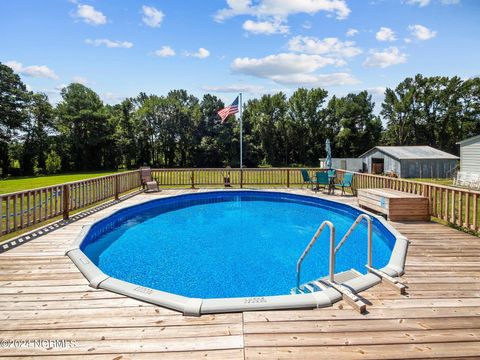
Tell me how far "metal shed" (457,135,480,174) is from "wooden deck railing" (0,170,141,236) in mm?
16488

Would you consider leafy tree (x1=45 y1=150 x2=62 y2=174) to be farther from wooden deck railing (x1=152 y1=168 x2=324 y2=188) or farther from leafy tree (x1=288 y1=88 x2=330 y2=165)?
leafy tree (x1=288 y1=88 x2=330 y2=165)

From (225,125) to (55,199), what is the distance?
26972 millimetres

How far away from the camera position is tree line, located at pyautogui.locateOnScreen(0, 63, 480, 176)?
29.9 metres

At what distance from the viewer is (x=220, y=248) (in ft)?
19.2

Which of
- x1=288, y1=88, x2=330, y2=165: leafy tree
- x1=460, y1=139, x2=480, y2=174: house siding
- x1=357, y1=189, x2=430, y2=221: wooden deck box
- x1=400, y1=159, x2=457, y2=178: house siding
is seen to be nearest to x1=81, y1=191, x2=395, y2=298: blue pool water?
x1=357, y1=189, x2=430, y2=221: wooden deck box

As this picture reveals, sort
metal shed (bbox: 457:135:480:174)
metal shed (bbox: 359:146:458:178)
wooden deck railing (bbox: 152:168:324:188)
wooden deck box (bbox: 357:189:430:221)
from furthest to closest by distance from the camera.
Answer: metal shed (bbox: 359:146:458:178), metal shed (bbox: 457:135:480:174), wooden deck railing (bbox: 152:168:324:188), wooden deck box (bbox: 357:189:430:221)

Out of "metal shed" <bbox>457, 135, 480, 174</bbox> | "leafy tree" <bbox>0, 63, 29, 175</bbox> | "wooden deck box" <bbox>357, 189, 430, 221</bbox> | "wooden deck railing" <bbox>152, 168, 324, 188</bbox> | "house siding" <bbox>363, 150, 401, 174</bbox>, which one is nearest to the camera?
"wooden deck box" <bbox>357, 189, 430, 221</bbox>

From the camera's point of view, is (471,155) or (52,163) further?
(52,163)

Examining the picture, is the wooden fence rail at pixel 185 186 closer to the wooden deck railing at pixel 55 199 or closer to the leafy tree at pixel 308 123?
the wooden deck railing at pixel 55 199

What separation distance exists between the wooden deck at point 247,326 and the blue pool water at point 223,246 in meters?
1.34

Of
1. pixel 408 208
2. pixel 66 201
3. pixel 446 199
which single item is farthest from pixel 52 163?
pixel 446 199

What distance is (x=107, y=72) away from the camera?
16875 millimetres

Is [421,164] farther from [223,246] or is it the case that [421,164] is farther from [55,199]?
[55,199]

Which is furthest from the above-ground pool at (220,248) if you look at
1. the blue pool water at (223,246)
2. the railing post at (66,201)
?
the railing post at (66,201)
